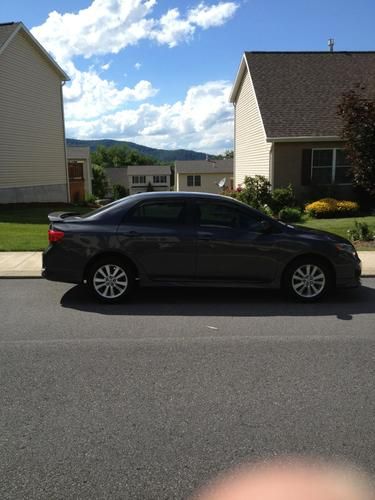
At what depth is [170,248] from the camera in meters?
6.60

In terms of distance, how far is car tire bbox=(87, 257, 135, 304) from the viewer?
261 inches

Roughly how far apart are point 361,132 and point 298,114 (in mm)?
7961

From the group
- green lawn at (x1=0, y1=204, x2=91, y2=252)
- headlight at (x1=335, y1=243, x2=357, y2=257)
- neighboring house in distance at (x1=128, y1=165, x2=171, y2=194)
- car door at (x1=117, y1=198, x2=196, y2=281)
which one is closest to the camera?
car door at (x1=117, y1=198, x2=196, y2=281)

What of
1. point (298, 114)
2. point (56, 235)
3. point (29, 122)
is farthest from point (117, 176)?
point (56, 235)

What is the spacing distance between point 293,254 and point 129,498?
179 inches

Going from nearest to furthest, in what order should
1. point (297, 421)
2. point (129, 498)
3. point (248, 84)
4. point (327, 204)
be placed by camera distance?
point (129, 498) → point (297, 421) → point (327, 204) → point (248, 84)

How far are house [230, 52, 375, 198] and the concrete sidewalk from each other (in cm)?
853

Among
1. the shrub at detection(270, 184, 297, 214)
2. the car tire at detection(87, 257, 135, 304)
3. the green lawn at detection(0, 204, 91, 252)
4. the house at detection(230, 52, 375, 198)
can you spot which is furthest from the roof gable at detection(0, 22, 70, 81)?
the car tire at detection(87, 257, 135, 304)

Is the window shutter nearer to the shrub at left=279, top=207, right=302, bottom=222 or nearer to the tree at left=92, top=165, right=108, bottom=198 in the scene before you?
the shrub at left=279, top=207, right=302, bottom=222

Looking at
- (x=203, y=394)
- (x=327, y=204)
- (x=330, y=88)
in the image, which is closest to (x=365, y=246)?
(x=327, y=204)

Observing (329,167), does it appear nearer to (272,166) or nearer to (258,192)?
(272,166)

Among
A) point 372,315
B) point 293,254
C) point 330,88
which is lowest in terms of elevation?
point 372,315

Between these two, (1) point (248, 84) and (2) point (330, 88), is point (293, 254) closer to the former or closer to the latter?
(2) point (330, 88)

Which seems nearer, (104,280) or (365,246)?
(104,280)
